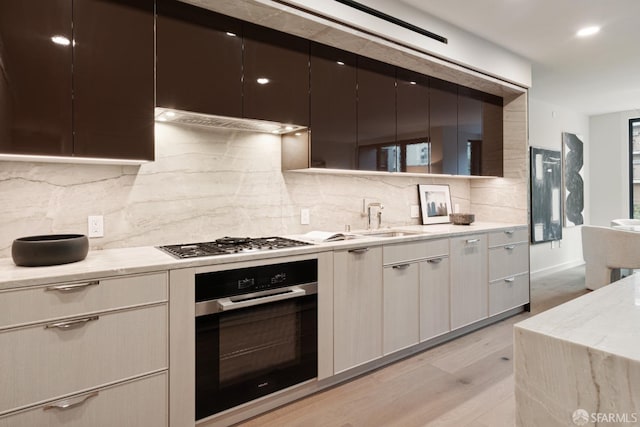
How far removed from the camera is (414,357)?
2852 millimetres

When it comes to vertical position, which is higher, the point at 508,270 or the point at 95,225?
the point at 95,225

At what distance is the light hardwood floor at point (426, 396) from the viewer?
2.06 m

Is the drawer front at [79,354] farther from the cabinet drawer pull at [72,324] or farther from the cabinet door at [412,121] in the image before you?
the cabinet door at [412,121]

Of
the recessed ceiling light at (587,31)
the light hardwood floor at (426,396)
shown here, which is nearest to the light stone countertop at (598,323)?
the light hardwood floor at (426,396)

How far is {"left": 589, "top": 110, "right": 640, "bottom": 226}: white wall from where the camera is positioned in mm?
6363

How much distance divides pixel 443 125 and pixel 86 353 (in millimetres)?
3207

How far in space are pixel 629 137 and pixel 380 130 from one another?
19.3 feet

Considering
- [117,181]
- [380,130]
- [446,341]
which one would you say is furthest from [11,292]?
[446,341]

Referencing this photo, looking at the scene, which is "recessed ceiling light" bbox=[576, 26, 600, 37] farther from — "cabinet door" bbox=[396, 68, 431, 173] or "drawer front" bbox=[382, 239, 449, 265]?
"drawer front" bbox=[382, 239, 449, 265]

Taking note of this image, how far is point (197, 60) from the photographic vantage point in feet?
6.93

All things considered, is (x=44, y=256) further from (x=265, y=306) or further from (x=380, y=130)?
(x=380, y=130)

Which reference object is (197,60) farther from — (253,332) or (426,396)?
(426,396)

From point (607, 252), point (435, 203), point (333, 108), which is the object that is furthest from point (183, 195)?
point (607, 252)

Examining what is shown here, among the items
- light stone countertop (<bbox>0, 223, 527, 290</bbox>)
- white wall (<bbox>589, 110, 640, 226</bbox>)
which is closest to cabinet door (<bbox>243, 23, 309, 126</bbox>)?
light stone countertop (<bbox>0, 223, 527, 290</bbox>)
